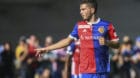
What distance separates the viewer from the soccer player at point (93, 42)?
9211 mm

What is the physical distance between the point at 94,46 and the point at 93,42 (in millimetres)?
57

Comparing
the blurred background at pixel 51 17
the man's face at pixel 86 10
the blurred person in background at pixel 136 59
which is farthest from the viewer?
the blurred background at pixel 51 17

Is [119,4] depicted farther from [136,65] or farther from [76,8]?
[136,65]

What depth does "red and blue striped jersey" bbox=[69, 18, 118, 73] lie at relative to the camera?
9219 millimetres

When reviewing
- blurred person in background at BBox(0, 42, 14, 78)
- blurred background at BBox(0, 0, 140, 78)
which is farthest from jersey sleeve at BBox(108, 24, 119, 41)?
blurred background at BBox(0, 0, 140, 78)

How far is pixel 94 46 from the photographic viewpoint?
30.2ft

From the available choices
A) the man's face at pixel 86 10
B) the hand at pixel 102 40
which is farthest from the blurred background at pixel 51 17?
the hand at pixel 102 40

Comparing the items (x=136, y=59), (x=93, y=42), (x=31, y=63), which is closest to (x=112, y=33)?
(x=93, y=42)

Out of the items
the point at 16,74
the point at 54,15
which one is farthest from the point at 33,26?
the point at 16,74

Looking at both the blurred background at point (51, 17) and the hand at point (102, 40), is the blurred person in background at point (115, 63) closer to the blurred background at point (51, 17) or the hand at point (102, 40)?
the blurred background at point (51, 17)

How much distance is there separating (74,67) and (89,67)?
3.62m

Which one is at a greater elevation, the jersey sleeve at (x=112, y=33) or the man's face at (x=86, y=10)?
the man's face at (x=86, y=10)

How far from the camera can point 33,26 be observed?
1105 inches

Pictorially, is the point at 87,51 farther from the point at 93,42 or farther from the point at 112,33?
the point at 112,33
